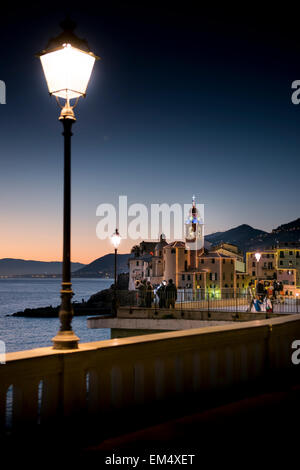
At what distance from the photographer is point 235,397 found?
26.2ft

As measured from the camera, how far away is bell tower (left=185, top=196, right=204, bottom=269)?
348 feet

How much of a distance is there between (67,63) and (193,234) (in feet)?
366

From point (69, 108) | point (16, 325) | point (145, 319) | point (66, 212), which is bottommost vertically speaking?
point (16, 325)

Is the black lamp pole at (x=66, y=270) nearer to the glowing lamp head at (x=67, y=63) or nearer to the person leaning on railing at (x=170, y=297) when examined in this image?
the glowing lamp head at (x=67, y=63)

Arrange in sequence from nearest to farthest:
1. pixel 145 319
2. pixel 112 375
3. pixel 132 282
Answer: pixel 112 375
pixel 145 319
pixel 132 282

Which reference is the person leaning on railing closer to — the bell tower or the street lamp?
the street lamp

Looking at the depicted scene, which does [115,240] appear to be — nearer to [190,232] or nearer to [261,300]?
[261,300]

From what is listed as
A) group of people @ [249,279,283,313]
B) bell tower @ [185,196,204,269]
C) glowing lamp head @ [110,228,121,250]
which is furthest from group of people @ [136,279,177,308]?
bell tower @ [185,196,204,269]

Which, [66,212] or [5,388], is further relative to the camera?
[66,212]

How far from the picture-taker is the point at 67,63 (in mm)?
6371
